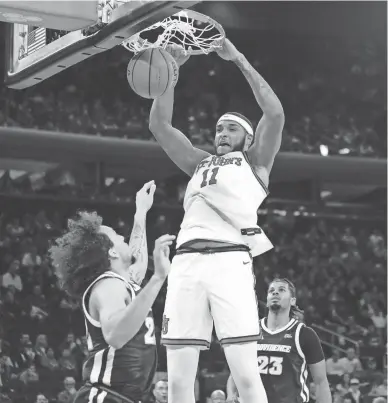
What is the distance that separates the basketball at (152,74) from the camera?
542cm

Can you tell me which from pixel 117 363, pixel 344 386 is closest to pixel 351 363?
pixel 344 386

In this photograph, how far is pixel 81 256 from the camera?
15.7 feet

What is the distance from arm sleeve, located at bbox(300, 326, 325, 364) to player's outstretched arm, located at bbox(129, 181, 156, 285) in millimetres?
1686

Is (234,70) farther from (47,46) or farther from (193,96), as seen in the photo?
(47,46)

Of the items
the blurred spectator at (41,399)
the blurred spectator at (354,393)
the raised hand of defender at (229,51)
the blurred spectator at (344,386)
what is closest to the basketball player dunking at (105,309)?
the raised hand of defender at (229,51)

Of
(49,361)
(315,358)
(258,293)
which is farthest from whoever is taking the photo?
(258,293)

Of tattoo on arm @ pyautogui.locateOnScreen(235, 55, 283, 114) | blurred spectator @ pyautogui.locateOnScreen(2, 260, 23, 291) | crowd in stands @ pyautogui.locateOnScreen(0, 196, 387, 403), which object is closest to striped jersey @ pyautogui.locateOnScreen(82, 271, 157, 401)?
tattoo on arm @ pyautogui.locateOnScreen(235, 55, 283, 114)

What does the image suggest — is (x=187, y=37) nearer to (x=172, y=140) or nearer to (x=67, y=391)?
(x=172, y=140)

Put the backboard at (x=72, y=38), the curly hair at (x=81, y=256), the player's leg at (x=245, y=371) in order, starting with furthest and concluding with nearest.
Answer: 1. the backboard at (x=72, y=38)
2. the player's leg at (x=245, y=371)
3. the curly hair at (x=81, y=256)

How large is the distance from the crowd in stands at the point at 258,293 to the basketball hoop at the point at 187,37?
26.5 ft

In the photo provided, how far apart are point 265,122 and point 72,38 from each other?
143cm

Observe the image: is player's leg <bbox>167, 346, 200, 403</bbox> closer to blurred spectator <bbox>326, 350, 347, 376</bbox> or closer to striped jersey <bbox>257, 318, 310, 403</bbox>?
striped jersey <bbox>257, 318, 310, 403</bbox>

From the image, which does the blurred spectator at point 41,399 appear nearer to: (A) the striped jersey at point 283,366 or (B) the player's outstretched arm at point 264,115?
(A) the striped jersey at point 283,366

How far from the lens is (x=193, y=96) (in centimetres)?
2142
